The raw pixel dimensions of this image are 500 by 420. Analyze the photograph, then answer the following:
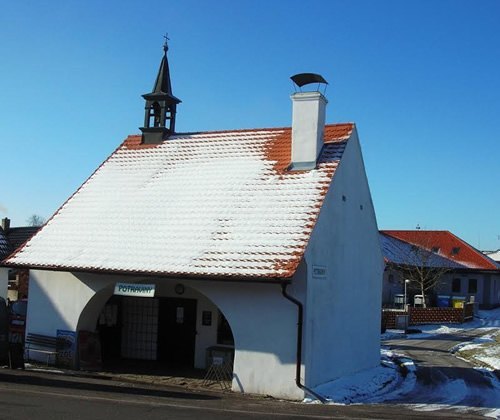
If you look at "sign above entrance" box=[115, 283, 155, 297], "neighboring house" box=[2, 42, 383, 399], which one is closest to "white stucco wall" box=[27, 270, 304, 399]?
"neighboring house" box=[2, 42, 383, 399]

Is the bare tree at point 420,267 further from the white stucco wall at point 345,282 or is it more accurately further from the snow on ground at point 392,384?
the white stucco wall at point 345,282

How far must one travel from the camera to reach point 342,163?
17078mm

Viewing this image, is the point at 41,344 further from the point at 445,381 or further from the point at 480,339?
the point at 480,339

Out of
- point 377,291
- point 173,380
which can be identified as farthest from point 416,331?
point 173,380

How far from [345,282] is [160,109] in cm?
1002

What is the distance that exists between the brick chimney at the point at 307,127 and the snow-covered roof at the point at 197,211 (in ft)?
1.02

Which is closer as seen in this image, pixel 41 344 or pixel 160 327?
pixel 41 344

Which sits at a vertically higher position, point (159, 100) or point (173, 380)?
point (159, 100)

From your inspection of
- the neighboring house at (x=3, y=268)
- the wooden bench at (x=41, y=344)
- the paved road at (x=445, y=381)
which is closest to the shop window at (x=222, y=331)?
the wooden bench at (x=41, y=344)

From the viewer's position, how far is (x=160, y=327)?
18.5 meters

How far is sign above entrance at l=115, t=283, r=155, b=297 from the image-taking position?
1557cm

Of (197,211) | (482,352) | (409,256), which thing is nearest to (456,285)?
(409,256)

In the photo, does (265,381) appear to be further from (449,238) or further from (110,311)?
(449,238)

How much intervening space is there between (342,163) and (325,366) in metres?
5.33
